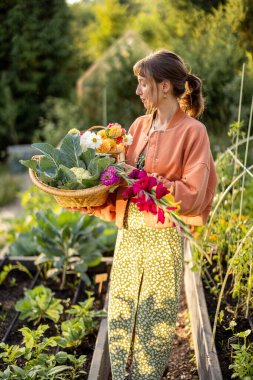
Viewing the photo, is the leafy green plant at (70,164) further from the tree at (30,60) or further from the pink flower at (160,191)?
the tree at (30,60)

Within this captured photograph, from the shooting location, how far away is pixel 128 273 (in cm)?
233

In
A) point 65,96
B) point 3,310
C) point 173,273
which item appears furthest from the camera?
point 65,96

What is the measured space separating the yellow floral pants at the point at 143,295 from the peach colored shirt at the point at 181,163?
10 centimetres

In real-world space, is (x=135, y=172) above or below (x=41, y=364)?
above

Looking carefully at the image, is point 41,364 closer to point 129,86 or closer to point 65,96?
point 129,86

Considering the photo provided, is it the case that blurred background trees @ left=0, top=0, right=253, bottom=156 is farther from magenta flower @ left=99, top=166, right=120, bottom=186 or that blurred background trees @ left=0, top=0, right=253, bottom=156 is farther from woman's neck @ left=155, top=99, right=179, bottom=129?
magenta flower @ left=99, top=166, right=120, bottom=186

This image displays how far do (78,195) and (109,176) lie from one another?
0.14 m

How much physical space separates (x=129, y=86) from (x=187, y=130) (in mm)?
4866

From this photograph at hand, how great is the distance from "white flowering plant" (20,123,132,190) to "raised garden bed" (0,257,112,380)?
94 centimetres

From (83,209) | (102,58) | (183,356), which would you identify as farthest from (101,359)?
(102,58)

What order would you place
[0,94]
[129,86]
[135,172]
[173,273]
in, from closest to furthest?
[135,172] < [173,273] < [129,86] < [0,94]

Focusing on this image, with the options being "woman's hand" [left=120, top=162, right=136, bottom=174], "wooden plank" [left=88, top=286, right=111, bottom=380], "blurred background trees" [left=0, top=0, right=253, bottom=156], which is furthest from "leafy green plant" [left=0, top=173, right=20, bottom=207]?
"woman's hand" [left=120, top=162, right=136, bottom=174]

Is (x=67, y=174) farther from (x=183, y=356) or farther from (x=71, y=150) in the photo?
(x=183, y=356)

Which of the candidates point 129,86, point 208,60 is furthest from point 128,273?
point 129,86
